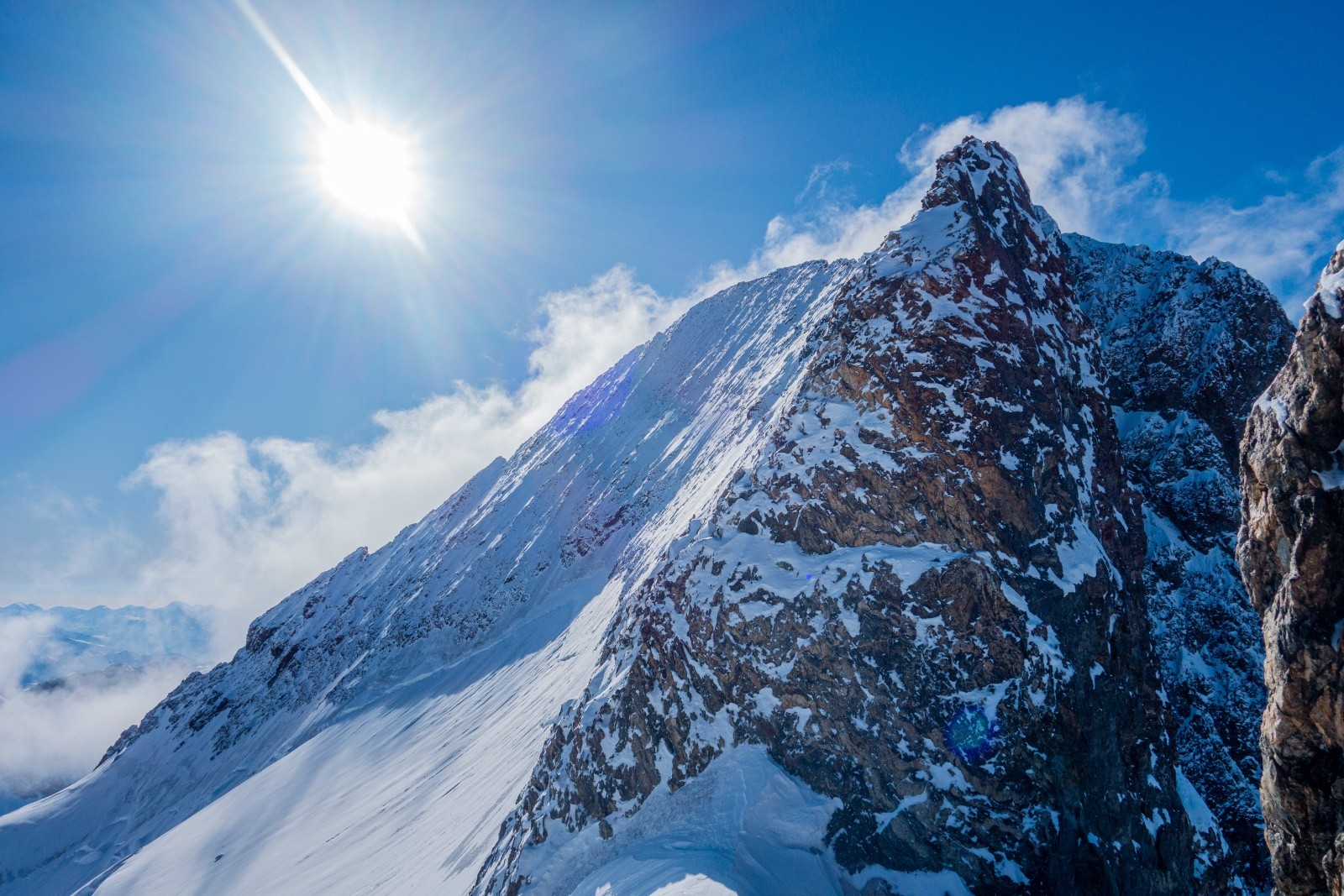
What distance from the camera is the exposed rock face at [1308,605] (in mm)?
7441

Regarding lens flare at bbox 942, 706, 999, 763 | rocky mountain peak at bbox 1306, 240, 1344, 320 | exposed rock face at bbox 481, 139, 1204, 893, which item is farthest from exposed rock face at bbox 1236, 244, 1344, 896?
exposed rock face at bbox 481, 139, 1204, 893

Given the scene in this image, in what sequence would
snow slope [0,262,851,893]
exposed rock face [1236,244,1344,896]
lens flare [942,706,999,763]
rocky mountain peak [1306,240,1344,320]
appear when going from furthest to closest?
snow slope [0,262,851,893], lens flare [942,706,999,763], rocky mountain peak [1306,240,1344,320], exposed rock face [1236,244,1344,896]

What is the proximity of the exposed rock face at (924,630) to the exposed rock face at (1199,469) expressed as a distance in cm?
1314

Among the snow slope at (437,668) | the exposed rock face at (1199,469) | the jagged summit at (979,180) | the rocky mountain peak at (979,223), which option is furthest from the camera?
the snow slope at (437,668)

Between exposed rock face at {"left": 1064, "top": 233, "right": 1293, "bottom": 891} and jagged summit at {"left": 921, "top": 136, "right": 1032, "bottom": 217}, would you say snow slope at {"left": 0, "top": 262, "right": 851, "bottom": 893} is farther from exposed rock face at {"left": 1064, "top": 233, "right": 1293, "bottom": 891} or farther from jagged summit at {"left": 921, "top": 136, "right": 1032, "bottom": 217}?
exposed rock face at {"left": 1064, "top": 233, "right": 1293, "bottom": 891}

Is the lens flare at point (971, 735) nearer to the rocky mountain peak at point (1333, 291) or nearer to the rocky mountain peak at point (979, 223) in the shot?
the rocky mountain peak at point (1333, 291)

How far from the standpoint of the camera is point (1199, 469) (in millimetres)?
35188

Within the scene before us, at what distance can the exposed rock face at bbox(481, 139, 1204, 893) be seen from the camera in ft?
54.3

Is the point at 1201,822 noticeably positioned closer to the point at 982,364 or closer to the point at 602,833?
the point at 982,364

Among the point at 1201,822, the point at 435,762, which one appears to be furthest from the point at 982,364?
the point at 435,762

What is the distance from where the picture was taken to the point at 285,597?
414ft

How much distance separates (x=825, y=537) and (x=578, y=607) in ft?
147

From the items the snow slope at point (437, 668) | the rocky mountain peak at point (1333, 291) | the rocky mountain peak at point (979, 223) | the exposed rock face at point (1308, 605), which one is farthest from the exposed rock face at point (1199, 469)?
the rocky mountain peak at point (1333, 291)

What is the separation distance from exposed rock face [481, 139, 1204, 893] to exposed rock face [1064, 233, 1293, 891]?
1314cm
